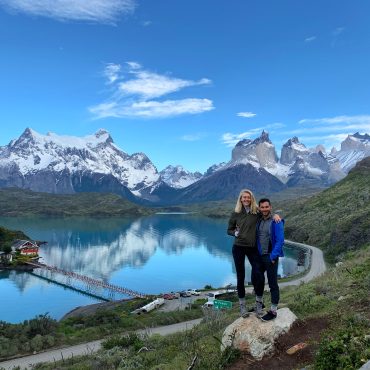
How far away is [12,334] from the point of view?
1385 inches

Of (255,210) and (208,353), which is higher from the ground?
(255,210)

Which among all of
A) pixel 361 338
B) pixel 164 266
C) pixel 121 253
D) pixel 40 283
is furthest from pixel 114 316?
pixel 121 253

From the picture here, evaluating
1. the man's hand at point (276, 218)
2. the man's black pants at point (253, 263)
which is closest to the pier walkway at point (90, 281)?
the man's black pants at point (253, 263)

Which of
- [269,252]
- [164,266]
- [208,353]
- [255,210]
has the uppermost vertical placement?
[255,210]

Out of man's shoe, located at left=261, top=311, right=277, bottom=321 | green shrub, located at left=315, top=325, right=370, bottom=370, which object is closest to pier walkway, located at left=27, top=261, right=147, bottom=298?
man's shoe, located at left=261, top=311, right=277, bottom=321

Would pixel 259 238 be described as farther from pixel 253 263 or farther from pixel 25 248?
pixel 25 248

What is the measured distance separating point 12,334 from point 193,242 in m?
129

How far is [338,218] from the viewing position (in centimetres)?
11925

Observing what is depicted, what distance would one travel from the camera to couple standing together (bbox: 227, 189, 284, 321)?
11508 mm

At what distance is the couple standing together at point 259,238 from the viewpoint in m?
11.5

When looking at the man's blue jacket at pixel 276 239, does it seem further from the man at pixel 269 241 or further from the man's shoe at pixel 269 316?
the man's shoe at pixel 269 316

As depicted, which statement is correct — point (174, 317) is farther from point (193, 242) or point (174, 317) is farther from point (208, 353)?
point (193, 242)

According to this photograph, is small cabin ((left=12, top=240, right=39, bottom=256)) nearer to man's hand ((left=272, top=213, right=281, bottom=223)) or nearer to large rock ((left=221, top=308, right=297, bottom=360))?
large rock ((left=221, top=308, right=297, bottom=360))

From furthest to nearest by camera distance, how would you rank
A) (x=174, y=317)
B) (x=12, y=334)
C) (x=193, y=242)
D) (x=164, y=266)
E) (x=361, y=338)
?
(x=193, y=242)
(x=164, y=266)
(x=174, y=317)
(x=12, y=334)
(x=361, y=338)
